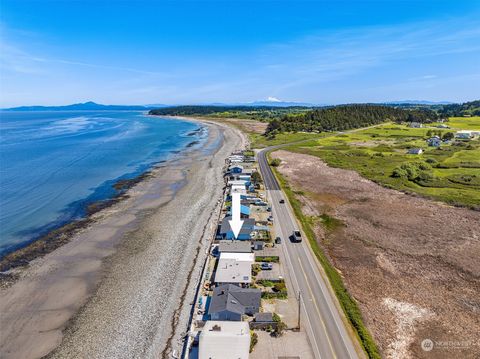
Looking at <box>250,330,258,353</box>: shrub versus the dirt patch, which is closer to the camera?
<box>250,330,258,353</box>: shrub

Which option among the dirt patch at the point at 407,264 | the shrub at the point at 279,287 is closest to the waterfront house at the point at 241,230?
the dirt patch at the point at 407,264

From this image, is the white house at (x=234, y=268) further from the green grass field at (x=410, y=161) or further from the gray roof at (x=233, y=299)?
the green grass field at (x=410, y=161)

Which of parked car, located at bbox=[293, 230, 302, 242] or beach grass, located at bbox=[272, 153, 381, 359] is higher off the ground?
parked car, located at bbox=[293, 230, 302, 242]

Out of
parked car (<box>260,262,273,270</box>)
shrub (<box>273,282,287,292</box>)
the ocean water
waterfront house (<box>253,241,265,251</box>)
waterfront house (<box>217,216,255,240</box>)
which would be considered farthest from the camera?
the ocean water

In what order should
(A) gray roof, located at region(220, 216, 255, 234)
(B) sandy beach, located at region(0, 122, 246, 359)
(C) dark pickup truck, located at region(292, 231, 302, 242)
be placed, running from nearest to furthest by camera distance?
(B) sandy beach, located at region(0, 122, 246, 359) < (C) dark pickup truck, located at region(292, 231, 302, 242) < (A) gray roof, located at region(220, 216, 255, 234)

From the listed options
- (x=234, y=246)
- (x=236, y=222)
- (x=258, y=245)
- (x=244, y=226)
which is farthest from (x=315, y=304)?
(x=236, y=222)

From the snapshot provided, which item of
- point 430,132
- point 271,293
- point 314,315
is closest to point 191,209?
point 271,293

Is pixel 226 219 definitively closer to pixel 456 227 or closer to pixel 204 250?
pixel 204 250

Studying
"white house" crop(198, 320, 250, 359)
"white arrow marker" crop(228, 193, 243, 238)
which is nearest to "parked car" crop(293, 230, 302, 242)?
"white arrow marker" crop(228, 193, 243, 238)

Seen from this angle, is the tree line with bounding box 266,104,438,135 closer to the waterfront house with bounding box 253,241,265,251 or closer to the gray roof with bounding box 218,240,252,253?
the waterfront house with bounding box 253,241,265,251
